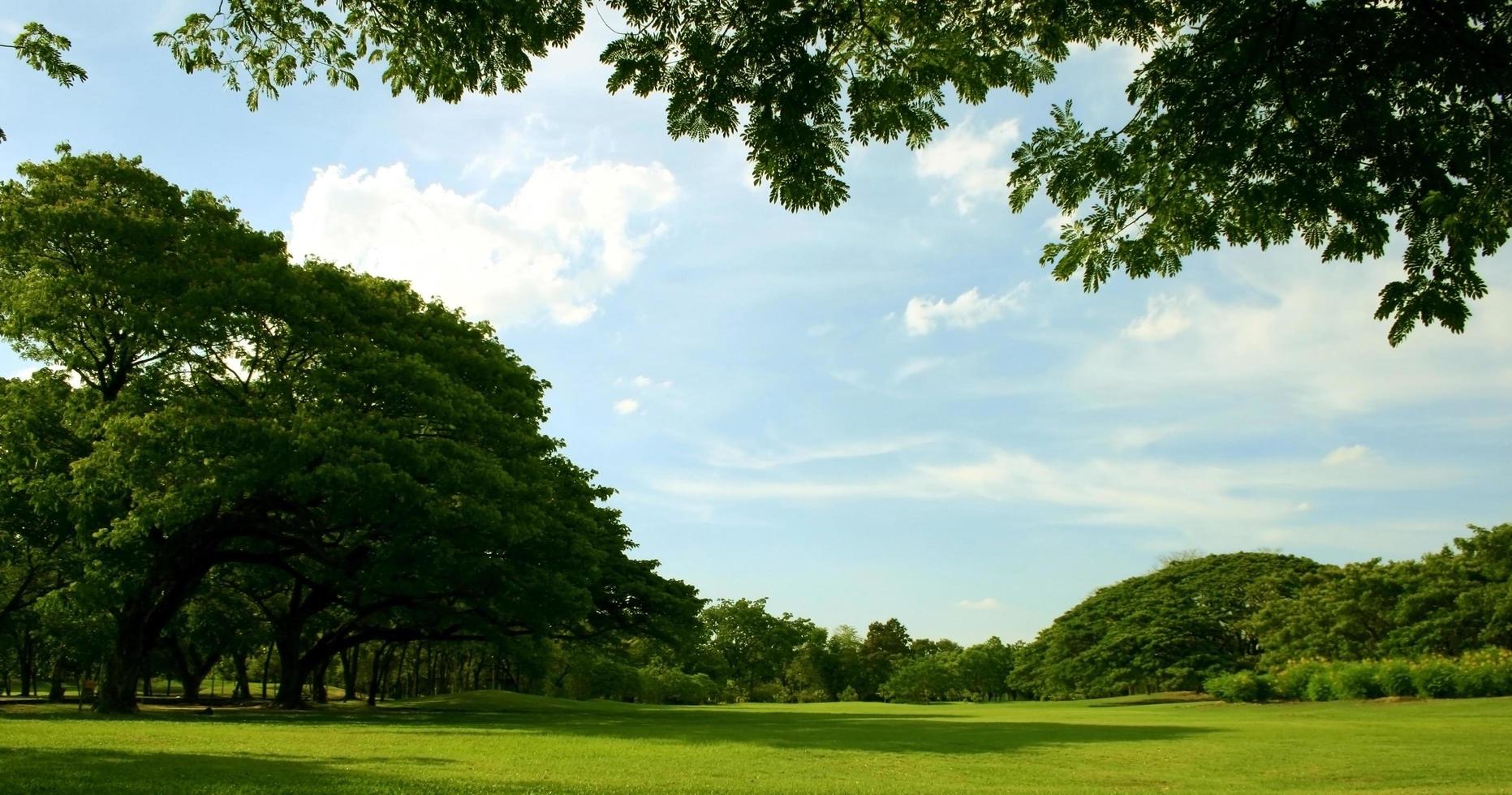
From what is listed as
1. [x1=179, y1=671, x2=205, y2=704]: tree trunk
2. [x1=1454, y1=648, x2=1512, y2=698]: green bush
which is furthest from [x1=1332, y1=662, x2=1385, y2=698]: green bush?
[x1=179, y1=671, x2=205, y2=704]: tree trunk

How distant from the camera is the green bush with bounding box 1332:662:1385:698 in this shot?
36.6 metres

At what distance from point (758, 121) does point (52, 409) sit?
24645mm

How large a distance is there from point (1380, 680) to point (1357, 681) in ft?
3.02

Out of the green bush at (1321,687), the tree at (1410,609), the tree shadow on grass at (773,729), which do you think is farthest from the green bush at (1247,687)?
the tree shadow on grass at (773,729)

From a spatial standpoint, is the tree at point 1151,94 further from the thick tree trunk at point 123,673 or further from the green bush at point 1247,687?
the green bush at point 1247,687

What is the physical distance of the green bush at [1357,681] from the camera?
36625 millimetres

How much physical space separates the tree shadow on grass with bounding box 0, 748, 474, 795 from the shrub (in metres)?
36.7

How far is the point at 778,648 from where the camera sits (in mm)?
83812

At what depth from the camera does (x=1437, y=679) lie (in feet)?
112

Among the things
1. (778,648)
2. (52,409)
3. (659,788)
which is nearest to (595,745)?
(659,788)

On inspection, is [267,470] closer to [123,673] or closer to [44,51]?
[123,673]

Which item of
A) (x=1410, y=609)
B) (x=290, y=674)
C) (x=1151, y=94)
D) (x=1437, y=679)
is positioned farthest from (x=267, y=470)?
(x=1410, y=609)

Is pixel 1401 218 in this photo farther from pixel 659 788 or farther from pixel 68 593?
pixel 68 593

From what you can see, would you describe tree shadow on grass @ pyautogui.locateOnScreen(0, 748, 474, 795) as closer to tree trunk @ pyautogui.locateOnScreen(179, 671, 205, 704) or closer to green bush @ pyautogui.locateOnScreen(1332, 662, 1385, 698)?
tree trunk @ pyautogui.locateOnScreen(179, 671, 205, 704)
